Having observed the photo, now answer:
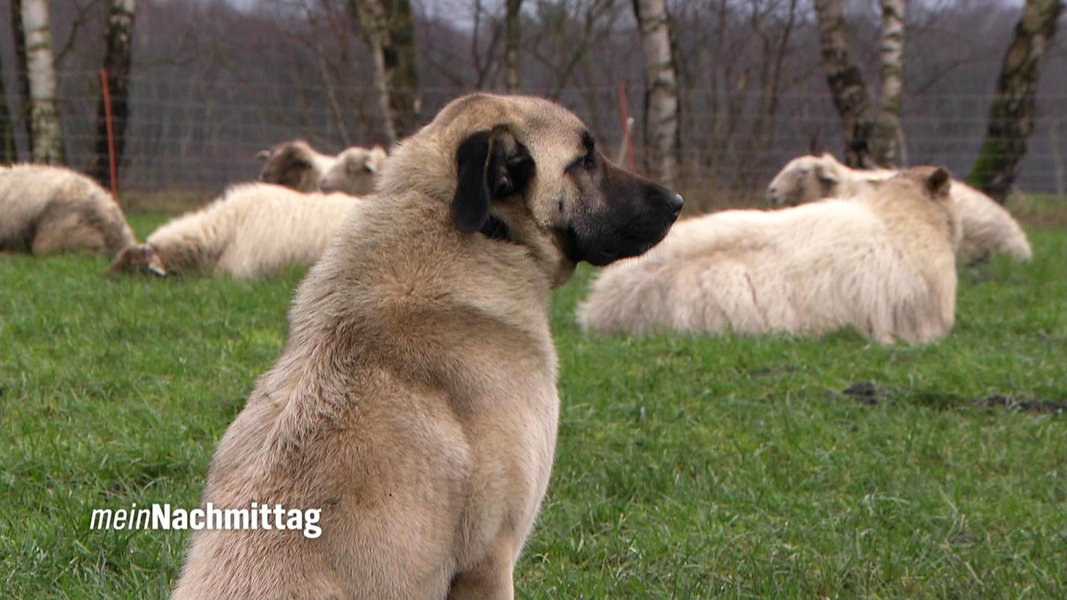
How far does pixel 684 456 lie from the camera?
4914 mm

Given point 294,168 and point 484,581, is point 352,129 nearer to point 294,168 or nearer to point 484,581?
point 294,168

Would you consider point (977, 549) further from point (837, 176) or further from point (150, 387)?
point (837, 176)

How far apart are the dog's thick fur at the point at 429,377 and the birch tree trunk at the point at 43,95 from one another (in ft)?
44.8

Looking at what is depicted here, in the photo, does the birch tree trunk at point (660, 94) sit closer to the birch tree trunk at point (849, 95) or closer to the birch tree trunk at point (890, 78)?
the birch tree trunk at point (849, 95)

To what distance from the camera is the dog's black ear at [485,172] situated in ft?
9.70

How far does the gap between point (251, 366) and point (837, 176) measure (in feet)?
22.8

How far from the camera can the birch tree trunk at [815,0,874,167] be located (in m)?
16.1

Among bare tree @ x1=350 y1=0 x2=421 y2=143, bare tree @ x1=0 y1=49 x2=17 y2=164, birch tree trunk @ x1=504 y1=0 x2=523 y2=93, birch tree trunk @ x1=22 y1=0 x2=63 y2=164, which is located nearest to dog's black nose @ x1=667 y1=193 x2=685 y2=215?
bare tree @ x1=350 y1=0 x2=421 y2=143

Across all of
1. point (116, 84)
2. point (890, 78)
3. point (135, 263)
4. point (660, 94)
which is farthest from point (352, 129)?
point (135, 263)

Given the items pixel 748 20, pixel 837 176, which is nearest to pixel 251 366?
pixel 837 176

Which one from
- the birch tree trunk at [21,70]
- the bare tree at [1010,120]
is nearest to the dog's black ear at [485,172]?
the bare tree at [1010,120]

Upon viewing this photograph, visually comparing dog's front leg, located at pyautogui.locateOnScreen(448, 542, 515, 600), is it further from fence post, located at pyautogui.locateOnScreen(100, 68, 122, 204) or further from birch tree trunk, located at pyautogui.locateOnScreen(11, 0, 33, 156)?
birch tree trunk, located at pyautogui.locateOnScreen(11, 0, 33, 156)

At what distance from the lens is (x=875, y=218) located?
8.27 meters

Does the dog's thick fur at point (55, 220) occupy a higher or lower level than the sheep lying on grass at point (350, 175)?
lower
